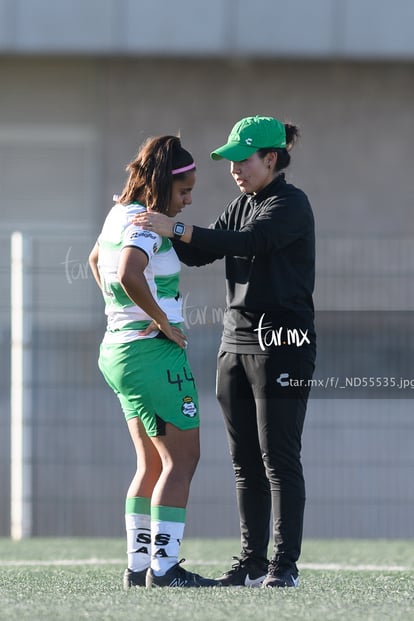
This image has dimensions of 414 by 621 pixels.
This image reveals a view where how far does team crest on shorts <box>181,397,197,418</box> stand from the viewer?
4.89m

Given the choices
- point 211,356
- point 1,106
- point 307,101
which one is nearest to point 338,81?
point 307,101

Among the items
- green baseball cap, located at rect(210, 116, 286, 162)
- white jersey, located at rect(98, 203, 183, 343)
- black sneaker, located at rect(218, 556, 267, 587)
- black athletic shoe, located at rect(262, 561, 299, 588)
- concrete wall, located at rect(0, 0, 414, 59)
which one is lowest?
black sneaker, located at rect(218, 556, 267, 587)

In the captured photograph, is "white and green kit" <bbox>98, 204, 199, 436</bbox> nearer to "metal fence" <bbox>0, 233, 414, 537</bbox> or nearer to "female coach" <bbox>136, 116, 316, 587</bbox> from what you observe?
"female coach" <bbox>136, 116, 316, 587</bbox>

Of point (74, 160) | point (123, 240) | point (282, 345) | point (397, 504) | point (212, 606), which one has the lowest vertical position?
point (397, 504)

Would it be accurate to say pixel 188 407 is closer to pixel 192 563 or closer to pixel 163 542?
pixel 163 542

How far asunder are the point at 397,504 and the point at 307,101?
5.93 meters

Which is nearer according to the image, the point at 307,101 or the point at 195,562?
the point at 195,562

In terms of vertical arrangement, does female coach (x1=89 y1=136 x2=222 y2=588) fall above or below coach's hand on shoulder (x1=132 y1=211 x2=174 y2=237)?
below

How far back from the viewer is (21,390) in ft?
31.3

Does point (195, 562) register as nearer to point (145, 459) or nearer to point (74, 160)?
point (145, 459)

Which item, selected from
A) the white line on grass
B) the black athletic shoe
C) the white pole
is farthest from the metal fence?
the black athletic shoe

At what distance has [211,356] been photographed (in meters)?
9.16

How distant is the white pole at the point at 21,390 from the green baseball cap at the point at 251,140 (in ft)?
14.8

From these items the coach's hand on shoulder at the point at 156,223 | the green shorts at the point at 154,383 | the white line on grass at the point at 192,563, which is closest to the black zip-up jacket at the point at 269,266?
the coach's hand on shoulder at the point at 156,223
